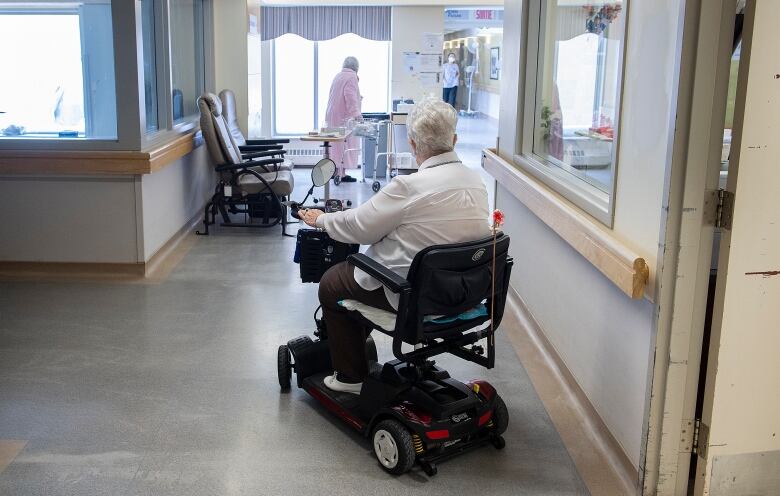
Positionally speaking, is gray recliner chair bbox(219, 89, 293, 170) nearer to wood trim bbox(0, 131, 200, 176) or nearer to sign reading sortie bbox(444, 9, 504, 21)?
wood trim bbox(0, 131, 200, 176)

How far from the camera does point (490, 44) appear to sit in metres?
20.5

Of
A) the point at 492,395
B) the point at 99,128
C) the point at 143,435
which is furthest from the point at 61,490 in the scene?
the point at 99,128

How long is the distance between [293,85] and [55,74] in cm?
596

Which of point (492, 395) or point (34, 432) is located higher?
point (492, 395)

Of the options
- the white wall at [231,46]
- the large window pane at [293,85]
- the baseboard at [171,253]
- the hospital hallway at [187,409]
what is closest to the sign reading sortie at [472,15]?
the large window pane at [293,85]

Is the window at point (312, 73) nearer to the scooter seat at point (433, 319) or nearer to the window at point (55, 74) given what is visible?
the window at point (55, 74)

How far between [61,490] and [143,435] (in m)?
0.43

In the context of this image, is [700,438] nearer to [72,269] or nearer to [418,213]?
[418,213]

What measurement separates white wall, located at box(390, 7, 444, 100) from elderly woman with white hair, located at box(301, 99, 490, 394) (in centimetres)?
751

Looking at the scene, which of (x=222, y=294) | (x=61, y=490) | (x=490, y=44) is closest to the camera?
(x=61, y=490)

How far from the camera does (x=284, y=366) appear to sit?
11.2ft

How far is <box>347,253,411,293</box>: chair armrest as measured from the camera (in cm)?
265

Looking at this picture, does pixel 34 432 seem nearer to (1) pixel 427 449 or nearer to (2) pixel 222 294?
(1) pixel 427 449

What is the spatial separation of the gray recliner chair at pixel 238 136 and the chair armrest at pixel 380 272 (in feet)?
14.3
